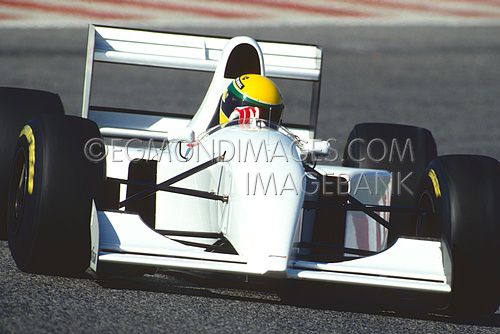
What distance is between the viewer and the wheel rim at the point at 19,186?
20.2 feet

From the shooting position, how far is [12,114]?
7152mm

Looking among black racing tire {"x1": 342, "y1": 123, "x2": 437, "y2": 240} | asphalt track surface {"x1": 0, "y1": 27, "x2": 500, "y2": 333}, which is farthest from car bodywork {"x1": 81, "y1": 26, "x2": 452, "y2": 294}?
black racing tire {"x1": 342, "y1": 123, "x2": 437, "y2": 240}

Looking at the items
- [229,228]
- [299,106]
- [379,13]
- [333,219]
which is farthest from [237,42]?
[379,13]

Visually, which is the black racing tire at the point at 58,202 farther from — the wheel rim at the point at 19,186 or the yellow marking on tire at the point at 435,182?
the yellow marking on tire at the point at 435,182

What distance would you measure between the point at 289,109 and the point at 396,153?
6.64 meters

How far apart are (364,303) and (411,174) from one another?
1.90m

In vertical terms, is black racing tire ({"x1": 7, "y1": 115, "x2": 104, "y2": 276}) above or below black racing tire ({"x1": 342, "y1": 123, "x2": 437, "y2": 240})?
below

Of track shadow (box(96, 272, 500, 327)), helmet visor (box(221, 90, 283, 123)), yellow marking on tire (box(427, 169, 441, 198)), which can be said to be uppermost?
helmet visor (box(221, 90, 283, 123))

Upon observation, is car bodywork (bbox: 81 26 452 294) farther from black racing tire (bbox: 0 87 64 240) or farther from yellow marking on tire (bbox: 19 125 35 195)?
black racing tire (bbox: 0 87 64 240)

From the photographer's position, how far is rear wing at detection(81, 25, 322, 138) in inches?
334

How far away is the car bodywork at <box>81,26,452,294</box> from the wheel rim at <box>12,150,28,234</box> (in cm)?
46

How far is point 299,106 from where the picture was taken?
48.9ft

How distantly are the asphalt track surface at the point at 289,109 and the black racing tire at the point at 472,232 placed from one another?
6.0 inches

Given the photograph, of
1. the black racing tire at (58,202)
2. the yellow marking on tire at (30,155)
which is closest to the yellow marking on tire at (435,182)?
the black racing tire at (58,202)
